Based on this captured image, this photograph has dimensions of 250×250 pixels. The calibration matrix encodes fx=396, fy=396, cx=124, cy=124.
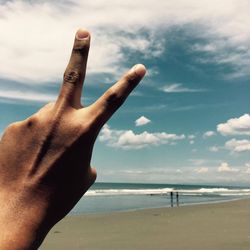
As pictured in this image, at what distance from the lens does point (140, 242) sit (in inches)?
357

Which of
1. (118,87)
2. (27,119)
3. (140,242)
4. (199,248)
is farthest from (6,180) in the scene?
(140,242)

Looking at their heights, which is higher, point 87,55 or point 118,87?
point 87,55

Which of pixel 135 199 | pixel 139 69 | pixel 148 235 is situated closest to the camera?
pixel 139 69

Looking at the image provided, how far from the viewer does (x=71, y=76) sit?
1.69 meters

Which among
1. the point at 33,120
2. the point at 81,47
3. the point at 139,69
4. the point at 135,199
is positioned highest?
the point at 135,199

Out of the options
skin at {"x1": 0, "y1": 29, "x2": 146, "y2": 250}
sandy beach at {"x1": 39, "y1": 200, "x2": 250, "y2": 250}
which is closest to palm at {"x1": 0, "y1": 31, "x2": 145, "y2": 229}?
skin at {"x1": 0, "y1": 29, "x2": 146, "y2": 250}

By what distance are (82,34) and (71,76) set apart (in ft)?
0.60

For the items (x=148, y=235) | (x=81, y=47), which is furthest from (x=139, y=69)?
(x=148, y=235)

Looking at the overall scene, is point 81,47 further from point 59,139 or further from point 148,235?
point 148,235

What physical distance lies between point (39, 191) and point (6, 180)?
15 centimetres

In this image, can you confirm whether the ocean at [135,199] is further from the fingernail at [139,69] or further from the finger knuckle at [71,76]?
the fingernail at [139,69]

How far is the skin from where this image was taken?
1652 mm

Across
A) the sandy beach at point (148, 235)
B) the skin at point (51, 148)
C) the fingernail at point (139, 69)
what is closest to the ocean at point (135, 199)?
the sandy beach at point (148, 235)

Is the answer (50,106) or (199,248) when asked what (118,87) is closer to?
(50,106)
